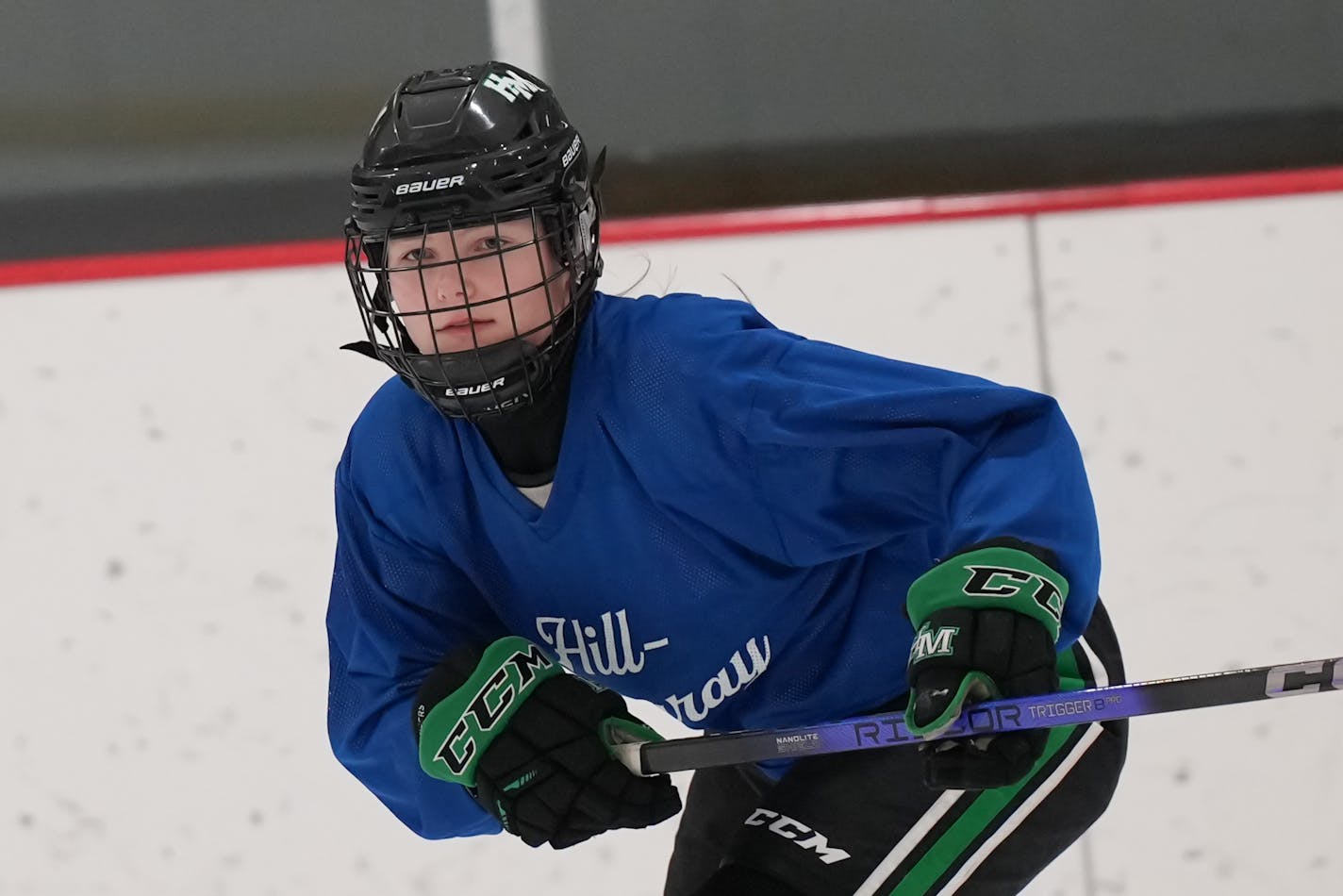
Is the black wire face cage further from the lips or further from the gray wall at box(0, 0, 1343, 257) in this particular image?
the gray wall at box(0, 0, 1343, 257)

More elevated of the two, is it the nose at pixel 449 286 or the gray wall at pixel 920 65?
Result: the nose at pixel 449 286

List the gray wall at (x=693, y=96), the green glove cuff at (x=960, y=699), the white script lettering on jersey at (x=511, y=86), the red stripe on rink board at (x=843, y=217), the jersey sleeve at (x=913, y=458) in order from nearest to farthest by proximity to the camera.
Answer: the green glove cuff at (x=960, y=699), the jersey sleeve at (x=913, y=458), the white script lettering on jersey at (x=511, y=86), the red stripe on rink board at (x=843, y=217), the gray wall at (x=693, y=96)

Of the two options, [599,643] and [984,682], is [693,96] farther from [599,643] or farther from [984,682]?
[984,682]

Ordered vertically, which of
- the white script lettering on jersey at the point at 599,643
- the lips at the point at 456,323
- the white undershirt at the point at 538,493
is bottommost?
the white script lettering on jersey at the point at 599,643

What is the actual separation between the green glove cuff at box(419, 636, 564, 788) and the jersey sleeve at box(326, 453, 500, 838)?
9 cm

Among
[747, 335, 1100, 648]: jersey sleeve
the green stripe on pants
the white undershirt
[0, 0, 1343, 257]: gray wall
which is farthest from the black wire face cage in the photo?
[0, 0, 1343, 257]: gray wall

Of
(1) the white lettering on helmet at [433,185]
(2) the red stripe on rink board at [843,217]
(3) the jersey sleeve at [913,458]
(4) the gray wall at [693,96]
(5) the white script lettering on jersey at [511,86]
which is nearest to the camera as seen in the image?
(3) the jersey sleeve at [913,458]

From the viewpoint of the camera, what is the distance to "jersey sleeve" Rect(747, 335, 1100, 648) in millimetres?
1367

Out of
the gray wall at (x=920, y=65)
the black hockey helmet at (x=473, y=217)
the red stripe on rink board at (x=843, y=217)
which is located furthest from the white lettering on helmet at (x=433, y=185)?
the gray wall at (x=920, y=65)

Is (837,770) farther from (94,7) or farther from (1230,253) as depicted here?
(94,7)

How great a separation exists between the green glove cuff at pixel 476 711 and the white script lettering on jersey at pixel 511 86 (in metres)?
0.53

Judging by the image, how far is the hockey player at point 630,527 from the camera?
143 cm

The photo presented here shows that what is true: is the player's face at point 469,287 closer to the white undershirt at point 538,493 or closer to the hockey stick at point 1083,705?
the white undershirt at point 538,493

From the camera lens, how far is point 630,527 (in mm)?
1531
